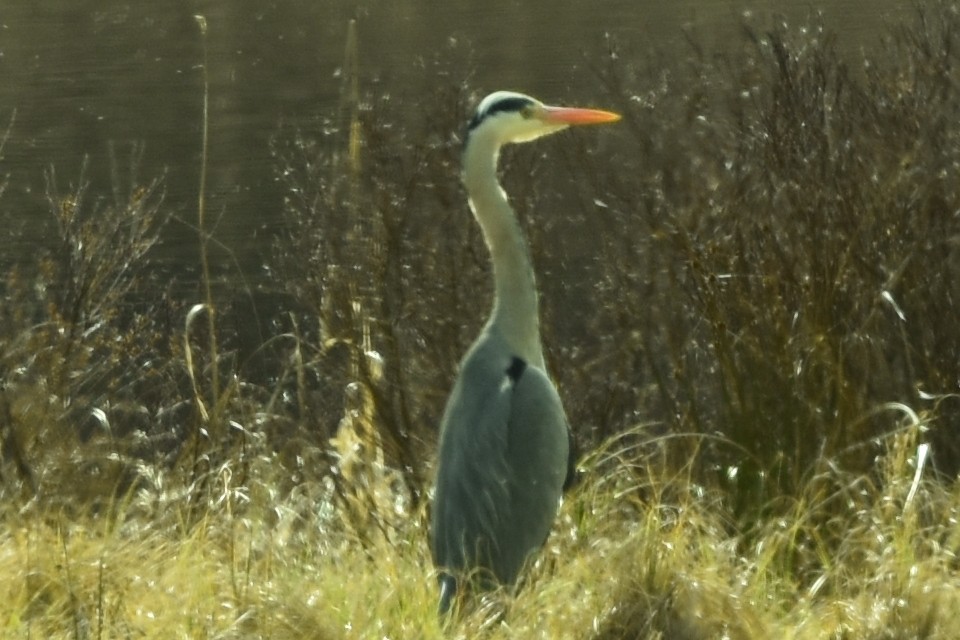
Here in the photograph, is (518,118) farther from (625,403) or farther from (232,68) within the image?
(232,68)

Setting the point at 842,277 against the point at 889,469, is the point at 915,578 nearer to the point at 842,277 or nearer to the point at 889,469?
the point at 889,469

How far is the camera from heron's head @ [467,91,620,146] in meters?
4.68

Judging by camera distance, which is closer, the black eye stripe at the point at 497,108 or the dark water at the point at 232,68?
the black eye stripe at the point at 497,108

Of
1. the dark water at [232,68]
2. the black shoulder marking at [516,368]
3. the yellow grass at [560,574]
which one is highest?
the black shoulder marking at [516,368]

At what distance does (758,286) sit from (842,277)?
249 mm

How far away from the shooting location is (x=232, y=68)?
1562 cm

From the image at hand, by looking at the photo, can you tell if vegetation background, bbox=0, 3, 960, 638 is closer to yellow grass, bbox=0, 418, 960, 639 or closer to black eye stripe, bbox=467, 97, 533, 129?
yellow grass, bbox=0, 418, 960, 639

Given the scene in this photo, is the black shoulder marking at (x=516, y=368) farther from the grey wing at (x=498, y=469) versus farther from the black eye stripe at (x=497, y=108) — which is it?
the black eye stripe at (x=497, y=108)

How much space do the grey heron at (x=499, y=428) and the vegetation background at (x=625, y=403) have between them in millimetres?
149

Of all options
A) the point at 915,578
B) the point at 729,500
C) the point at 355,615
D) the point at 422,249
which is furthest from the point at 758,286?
the point at 355,615

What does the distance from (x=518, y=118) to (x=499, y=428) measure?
3.02ft

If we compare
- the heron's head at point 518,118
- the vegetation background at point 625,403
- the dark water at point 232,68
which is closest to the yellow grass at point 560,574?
the vegetation background at point 625,403

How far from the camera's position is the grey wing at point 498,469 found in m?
4.22

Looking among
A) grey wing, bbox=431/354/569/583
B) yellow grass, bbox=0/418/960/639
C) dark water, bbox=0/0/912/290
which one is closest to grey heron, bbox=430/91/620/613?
grey wing, bbox=431/354/569/583
